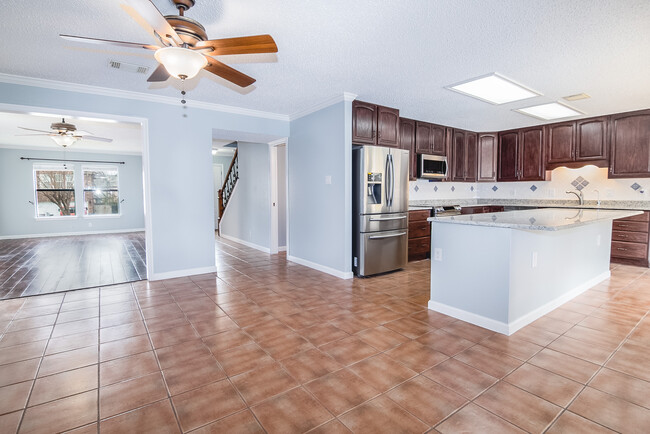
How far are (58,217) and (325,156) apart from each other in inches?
329

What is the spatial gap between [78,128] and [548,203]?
9.35 m

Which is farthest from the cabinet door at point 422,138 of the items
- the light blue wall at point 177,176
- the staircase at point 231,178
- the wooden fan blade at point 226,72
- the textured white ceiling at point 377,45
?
the staircase at point 231,178

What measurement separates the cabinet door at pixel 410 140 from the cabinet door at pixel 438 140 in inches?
20.7

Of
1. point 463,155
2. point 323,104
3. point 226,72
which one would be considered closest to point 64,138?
point 323,104

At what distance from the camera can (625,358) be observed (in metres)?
2.24

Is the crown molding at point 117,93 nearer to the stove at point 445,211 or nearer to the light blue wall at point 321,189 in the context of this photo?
the light blue wall at point 321,189

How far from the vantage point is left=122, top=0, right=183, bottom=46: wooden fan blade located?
157 cm

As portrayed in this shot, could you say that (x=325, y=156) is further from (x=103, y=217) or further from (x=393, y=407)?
(x=103, y=217)

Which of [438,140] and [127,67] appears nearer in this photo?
[127,67]

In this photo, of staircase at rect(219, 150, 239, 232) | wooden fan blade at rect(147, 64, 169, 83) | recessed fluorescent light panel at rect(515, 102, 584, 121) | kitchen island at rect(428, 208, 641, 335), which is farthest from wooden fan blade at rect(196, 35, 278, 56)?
staircase at rect(219, 150, 239, 232)

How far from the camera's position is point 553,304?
3.16 m

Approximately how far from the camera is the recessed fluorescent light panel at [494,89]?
3572mm

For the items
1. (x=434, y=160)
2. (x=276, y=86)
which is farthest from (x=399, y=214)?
(x=276, y=86)

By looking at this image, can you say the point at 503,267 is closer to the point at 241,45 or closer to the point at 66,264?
the point at 241,45
